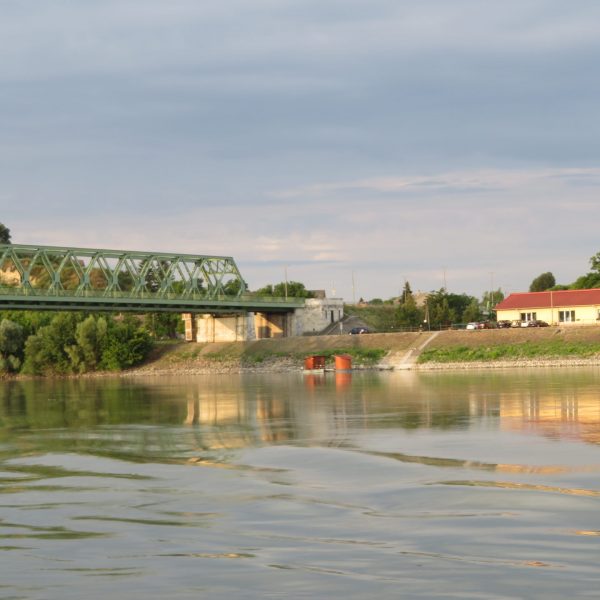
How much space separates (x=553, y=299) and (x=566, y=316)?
3.02 metres

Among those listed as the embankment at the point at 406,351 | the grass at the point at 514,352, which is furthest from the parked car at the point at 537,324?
the grass at the point at 514,352

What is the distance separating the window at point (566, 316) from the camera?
13038 centimetres

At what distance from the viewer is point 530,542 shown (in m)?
15.2

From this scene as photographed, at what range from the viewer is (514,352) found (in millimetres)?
107562

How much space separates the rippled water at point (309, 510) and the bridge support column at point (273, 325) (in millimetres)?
111741

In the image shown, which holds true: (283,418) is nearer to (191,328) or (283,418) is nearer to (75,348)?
(75,348)

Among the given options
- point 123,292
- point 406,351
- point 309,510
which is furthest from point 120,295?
point 309,510

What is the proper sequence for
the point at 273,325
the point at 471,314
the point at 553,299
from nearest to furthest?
1. the point at 553,299
2. the point at 273,325
3. the point at 471,314

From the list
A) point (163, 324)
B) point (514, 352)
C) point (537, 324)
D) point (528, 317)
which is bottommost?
point (514, 352)

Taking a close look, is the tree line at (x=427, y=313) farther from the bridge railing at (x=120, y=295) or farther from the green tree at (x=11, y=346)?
the green tree at (x=11, y=346)

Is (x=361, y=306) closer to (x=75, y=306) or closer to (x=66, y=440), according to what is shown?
(x=75, y=306)

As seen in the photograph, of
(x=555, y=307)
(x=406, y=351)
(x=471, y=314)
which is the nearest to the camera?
(x=406, y=351)

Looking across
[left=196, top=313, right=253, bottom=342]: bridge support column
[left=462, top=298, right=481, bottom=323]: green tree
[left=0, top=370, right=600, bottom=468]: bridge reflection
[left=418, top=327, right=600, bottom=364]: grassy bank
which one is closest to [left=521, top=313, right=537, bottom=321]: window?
[left=418, top=327, right=600, bottom=364]: grassy bank

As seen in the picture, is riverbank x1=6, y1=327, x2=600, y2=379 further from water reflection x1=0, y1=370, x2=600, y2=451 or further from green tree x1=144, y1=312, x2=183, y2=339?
water reflection x1=0, y1=370, x2=600, y2=451
